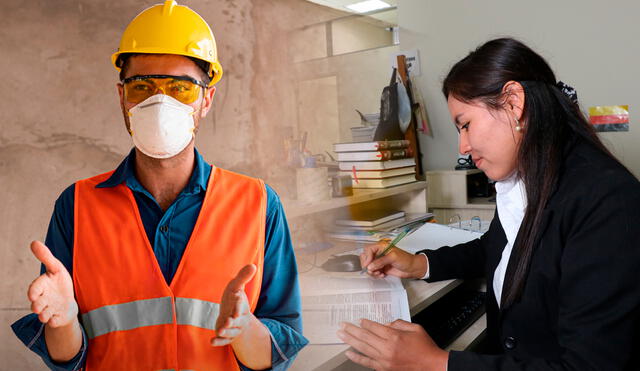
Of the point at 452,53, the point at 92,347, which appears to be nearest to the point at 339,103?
the point at 92,347

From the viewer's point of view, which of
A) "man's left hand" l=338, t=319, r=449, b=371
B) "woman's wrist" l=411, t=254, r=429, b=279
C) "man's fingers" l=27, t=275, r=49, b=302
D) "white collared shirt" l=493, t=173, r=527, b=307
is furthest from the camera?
"woman's wrist" l=411, t=254, r=429, b=279

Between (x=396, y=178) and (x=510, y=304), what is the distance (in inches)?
43.4

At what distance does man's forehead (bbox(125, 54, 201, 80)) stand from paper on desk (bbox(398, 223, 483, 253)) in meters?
1.34

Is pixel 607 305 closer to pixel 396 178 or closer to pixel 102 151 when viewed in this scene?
pixel 102 151

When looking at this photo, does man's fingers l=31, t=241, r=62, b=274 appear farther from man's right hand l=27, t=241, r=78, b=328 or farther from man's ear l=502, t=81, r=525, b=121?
man's ear l=502, t=81, r=525, b=121

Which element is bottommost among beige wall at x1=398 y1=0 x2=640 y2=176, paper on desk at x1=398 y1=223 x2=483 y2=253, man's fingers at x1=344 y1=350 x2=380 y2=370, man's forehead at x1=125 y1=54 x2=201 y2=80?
man's fingers at x1=344 y1=350 x2=380 y2=370

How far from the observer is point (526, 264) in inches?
44.1

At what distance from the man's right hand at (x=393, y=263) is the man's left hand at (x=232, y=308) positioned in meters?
0.89

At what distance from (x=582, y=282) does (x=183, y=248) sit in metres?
0.78

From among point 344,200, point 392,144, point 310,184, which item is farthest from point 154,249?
point 392,144

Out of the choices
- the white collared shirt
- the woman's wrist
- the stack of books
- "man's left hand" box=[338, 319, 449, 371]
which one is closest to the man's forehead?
"man's left hand" box=[338, 319, 449, 371]

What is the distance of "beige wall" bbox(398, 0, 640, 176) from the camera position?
246cm

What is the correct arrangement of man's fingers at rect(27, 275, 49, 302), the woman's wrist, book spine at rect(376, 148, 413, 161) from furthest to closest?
book spine at rect(376, 148, 413, 161), the woman's wrist, man's fingers at rect(27, 275, 49, 302)

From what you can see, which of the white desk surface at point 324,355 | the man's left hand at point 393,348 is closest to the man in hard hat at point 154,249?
the white desk surface at point 324,355
